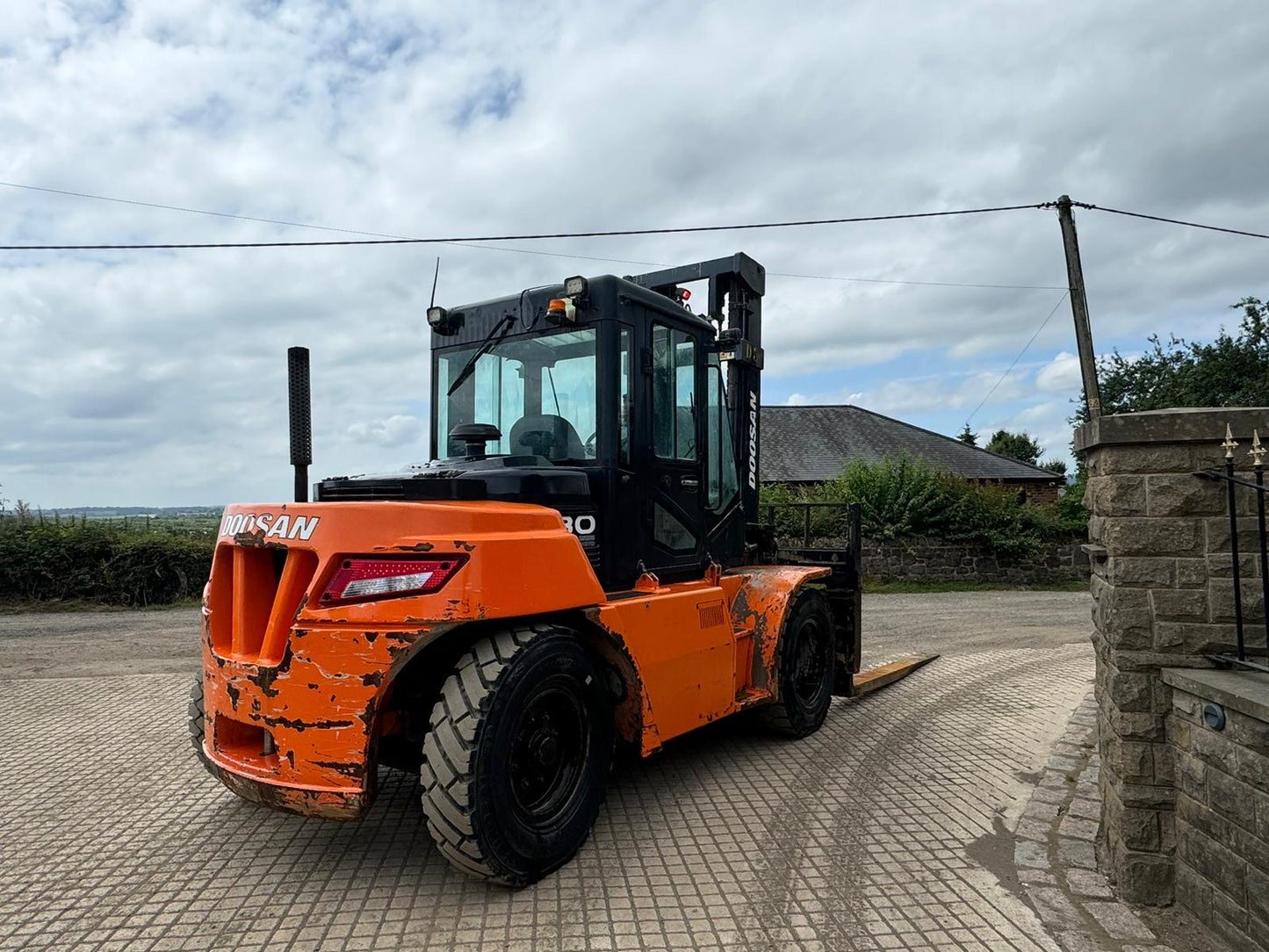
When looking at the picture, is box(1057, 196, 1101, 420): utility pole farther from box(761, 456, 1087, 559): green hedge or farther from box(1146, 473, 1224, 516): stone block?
box(1146, 473, 1224, 516): stone block

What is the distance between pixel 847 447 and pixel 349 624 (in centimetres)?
2879

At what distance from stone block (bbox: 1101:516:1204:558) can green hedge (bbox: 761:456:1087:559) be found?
51.1 ft

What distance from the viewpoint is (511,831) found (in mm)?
3453

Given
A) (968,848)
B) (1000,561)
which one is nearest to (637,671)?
(968,848)

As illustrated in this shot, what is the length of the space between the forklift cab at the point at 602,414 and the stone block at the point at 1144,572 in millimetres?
2389

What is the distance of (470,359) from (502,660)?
7.50 ft

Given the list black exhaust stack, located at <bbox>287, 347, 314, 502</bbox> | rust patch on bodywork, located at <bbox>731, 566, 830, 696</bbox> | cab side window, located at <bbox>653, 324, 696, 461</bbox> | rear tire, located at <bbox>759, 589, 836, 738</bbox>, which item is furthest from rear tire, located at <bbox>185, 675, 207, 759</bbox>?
rear tire, located at <bbox>759, 589, 836, 738</bbox>

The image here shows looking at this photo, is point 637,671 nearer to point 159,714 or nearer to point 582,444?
point 582,444

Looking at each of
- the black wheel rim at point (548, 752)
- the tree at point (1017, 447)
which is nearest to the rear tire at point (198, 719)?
the black wheel rim at point (548, 752)

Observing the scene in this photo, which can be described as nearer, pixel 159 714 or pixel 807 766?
pixel 807 766

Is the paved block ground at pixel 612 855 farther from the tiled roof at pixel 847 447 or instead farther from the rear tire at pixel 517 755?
the tiled roof at pixel 847 447

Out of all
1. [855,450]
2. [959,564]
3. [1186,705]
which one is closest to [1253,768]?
[1186,705]

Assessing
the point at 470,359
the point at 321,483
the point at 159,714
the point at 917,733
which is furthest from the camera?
the point at 159,714

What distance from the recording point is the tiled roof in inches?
1111
